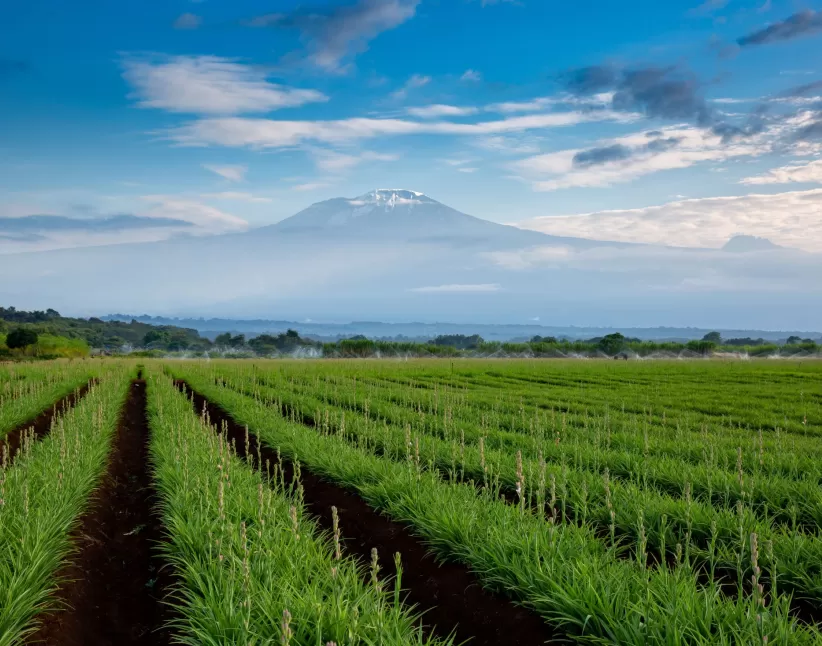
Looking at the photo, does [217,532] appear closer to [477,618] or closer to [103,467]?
[477,618]

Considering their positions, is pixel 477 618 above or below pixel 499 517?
below

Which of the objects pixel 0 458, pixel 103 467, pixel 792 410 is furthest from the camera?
pixel 792 410

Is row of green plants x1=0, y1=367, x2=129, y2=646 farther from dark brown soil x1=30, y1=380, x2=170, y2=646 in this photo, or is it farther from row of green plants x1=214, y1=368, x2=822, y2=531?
row of green plants x1=214, y1=368, x2=822, y2=531

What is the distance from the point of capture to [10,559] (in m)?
6.34

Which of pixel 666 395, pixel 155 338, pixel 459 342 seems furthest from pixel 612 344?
pixel 155 338

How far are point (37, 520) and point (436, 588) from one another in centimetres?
456

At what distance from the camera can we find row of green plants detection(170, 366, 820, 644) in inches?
182

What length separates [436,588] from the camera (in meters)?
6.36

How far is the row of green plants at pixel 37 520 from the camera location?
555 centimetres

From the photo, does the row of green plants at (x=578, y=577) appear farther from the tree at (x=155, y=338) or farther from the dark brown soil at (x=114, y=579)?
the tree at (x=155, y=338)

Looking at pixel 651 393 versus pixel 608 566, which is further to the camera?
pixel 651 393

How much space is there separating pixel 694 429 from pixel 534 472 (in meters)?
9.57

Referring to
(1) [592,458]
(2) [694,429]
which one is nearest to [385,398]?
(2) [694,429]

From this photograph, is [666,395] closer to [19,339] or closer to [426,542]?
[426,542]
